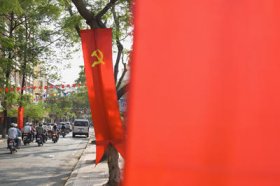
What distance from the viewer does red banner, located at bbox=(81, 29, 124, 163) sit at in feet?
21.8

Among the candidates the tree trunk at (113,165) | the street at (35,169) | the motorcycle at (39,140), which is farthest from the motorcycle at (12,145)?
the tree trunk at (113,165)

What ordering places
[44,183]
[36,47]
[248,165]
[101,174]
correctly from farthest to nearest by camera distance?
[36,47], [101,174], [44,183], [248,165]

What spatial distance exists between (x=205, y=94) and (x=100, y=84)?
18.5 ft

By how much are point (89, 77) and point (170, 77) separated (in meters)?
5.62

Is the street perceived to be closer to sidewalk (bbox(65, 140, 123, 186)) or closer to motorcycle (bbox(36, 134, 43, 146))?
sidewalk (bbox(65, 140, 123, 186))

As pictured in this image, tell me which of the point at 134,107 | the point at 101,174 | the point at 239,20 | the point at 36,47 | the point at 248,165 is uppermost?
the point at 36,47

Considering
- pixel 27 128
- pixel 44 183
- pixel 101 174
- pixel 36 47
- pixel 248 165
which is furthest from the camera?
pixel 36 47

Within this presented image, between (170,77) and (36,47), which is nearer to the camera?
(170,77)

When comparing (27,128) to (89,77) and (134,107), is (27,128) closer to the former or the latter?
(89,77)

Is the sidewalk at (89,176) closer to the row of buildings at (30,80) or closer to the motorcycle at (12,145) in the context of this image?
the motorcycle at (12,145)

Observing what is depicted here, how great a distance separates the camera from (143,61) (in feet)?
4.93

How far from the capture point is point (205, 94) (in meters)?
1.51

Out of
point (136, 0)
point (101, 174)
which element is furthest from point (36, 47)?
point (136, 0)

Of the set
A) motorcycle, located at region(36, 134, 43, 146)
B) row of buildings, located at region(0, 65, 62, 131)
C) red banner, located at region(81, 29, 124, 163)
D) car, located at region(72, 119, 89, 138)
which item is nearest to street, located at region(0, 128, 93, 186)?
red banner, located at region(81, 29, 124, 163)
